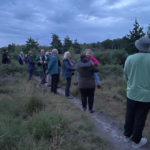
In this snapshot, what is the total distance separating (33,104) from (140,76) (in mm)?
3064

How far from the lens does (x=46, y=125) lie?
11.2 ft

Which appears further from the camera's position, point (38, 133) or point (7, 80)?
point (7, 80)

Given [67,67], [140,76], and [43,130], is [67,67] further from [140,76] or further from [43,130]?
[140,76]

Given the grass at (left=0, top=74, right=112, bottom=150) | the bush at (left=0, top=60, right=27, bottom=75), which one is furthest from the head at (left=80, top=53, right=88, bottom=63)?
the bush at (left=0, top=60, right=27, bottom=75)

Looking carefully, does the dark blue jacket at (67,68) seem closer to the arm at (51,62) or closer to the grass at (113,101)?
the arm at (51,62)

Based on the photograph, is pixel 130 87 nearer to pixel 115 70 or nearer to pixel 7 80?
pixel 7 80

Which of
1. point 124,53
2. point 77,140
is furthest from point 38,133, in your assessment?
point 124,53

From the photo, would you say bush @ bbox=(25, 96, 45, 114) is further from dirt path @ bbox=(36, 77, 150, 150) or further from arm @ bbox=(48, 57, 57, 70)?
arm @ bbox=(48, 57, 57, 70)

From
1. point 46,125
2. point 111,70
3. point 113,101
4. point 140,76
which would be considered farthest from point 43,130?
point 111,70

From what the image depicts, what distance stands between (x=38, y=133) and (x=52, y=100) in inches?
93.8

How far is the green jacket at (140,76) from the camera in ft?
9.66

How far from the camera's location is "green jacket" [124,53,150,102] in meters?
2.94

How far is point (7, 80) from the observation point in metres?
8.45

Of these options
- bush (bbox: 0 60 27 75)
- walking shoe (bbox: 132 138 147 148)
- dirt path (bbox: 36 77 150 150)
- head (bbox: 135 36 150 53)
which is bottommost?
dirt path (bbox: 36 77 150 150)
